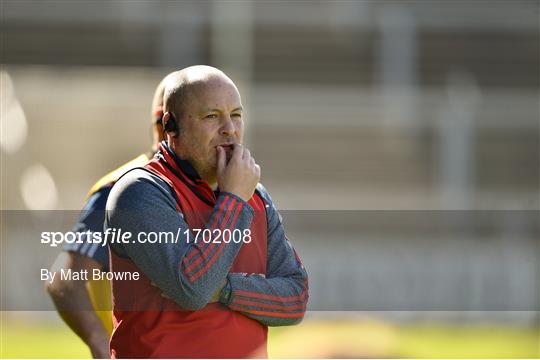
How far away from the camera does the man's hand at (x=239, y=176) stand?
1629 millimetres

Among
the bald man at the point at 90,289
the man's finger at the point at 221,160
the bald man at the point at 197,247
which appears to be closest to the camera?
the bald man at the point at 197,247

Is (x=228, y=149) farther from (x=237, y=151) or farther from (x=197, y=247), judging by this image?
(x=197, y=247)

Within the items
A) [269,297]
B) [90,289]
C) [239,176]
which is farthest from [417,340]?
[239,176]

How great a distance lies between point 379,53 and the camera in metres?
14.9

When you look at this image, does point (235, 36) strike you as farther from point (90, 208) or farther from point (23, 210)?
point (90, 208)

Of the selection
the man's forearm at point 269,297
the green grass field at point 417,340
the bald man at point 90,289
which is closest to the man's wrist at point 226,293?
the man's forearm at point 269,297

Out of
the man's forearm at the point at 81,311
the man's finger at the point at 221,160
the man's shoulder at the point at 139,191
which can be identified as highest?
the man's finger at the point at 221,160

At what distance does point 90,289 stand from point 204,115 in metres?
1.20

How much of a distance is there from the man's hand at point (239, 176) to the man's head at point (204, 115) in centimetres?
4

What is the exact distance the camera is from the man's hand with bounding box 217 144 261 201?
1629 millimetres

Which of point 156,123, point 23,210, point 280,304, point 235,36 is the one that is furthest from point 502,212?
point 280,304

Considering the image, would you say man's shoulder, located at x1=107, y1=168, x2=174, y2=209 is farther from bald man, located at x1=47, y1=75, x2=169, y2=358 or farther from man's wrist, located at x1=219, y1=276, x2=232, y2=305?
bald man, located at x1=47, y1=75, x2=169, y2=358

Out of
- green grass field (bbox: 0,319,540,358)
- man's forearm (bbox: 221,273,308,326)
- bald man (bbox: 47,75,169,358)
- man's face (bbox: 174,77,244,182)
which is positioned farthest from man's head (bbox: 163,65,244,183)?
green grass field (bbox: 0,319,540,358)

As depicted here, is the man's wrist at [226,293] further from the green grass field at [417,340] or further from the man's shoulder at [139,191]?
the green grass field at [417,340]
